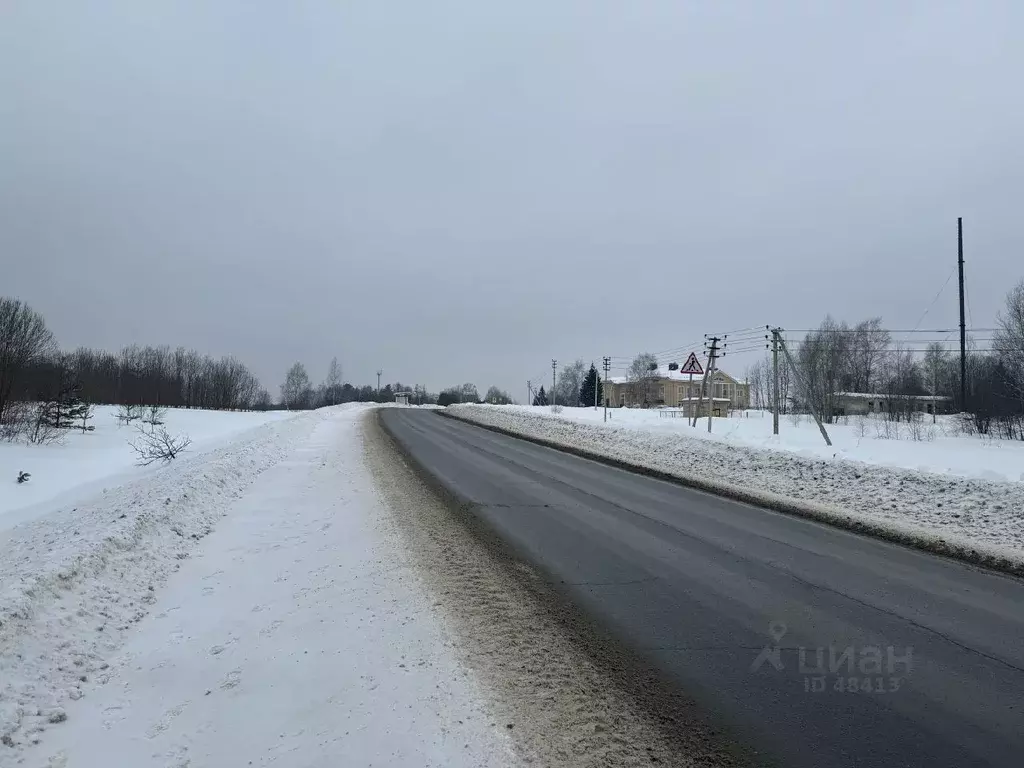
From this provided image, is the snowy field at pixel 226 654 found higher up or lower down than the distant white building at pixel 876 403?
lower down

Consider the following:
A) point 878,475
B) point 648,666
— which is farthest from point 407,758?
point 878,475

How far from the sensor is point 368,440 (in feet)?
68.7

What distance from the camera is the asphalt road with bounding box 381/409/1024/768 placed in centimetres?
320

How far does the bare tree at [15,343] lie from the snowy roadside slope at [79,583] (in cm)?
2205

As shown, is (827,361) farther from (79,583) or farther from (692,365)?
(79,583)

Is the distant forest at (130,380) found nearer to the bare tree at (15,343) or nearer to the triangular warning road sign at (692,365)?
the bare tree at (15,343)

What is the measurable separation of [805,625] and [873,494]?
6.67 meters

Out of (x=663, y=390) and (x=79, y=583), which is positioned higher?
(x=663, y=390)

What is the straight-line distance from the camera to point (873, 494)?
392 inches

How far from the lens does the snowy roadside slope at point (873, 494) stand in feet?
24.1

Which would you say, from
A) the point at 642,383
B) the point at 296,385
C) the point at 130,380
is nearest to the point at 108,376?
the point at 130,380

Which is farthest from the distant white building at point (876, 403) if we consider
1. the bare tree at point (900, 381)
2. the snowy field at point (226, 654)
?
the snowy field at point (226, 654)

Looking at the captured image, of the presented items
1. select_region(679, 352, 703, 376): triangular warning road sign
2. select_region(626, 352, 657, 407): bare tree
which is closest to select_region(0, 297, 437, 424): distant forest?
select_region(679, 352, 703, 376): triangular warning road sign

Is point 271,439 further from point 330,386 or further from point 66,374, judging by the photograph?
point 330,386
